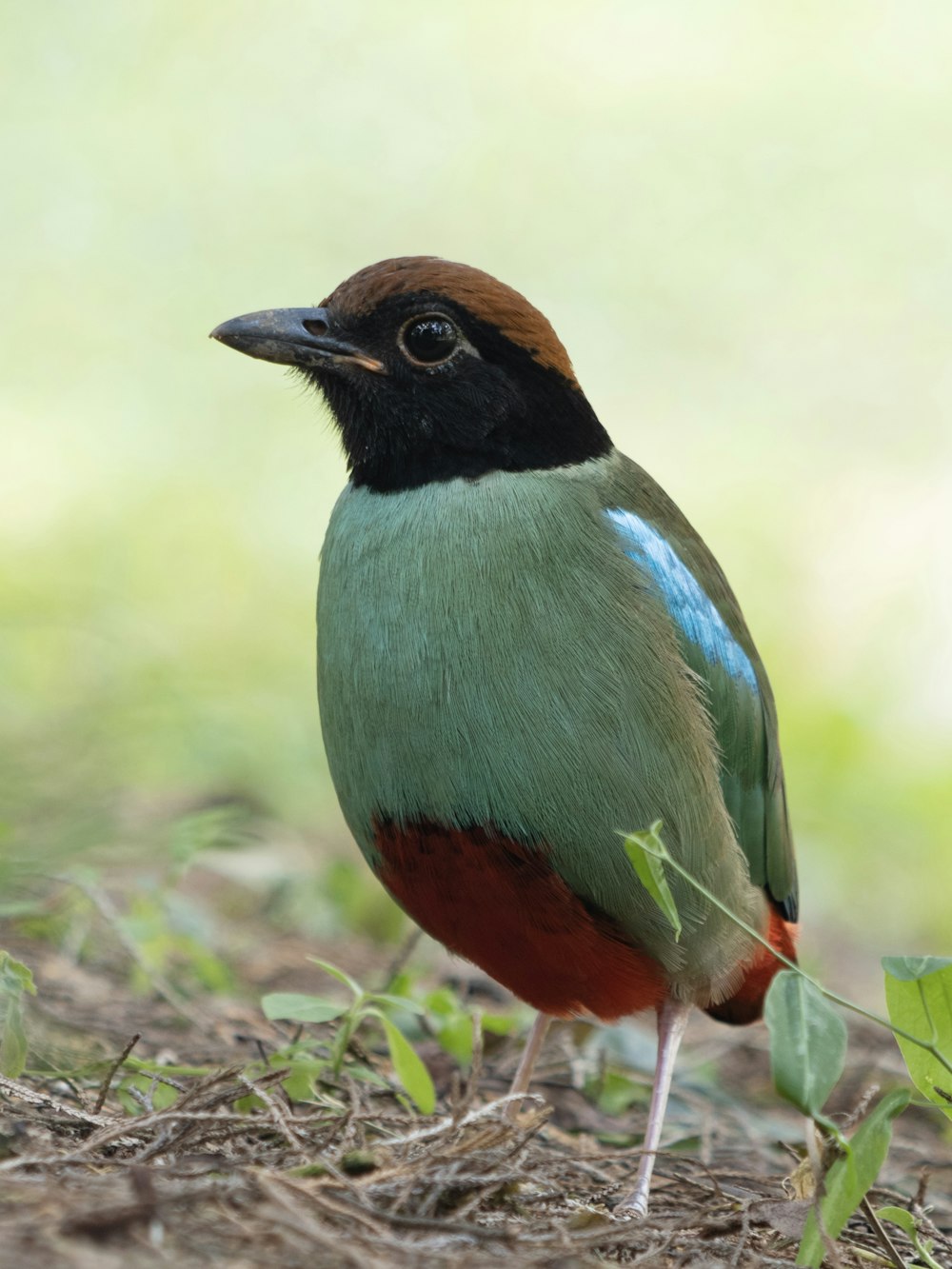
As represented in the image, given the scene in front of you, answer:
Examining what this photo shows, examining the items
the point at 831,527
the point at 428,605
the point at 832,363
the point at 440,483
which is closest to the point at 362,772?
the point at 428,605

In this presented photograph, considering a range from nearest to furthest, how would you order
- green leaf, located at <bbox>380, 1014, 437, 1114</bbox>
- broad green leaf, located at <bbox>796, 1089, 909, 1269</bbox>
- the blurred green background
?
broad green leaf, located at <bbox>796, 1089, 909, 1269</bbox> → green leaf, located at <bbox>380, 1014, 437, 1114</bbox> → the blurred green background

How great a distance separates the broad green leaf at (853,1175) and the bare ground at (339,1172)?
51 mm

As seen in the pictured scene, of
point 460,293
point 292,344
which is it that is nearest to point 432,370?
point 460,293

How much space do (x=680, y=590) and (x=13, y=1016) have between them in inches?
74.9

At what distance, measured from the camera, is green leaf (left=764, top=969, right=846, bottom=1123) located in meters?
2.73

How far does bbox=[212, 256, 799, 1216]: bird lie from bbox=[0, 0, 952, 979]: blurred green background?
10.5 feet

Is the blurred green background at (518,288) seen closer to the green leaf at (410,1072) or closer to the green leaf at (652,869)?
the green leaf at (410,1072)

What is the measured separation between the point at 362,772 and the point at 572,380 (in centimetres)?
124

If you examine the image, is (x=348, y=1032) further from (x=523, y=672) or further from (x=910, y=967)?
(x=910, y=967)

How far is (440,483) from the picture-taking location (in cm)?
414

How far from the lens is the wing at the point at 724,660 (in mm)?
4086

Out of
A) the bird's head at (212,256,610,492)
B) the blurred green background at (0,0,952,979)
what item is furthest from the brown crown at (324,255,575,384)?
the blurred green background at (0,0,952,979)

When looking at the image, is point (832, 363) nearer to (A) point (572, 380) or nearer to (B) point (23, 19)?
(B) point (23, 19)

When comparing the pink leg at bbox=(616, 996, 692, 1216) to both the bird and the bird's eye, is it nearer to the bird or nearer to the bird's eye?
the bird
